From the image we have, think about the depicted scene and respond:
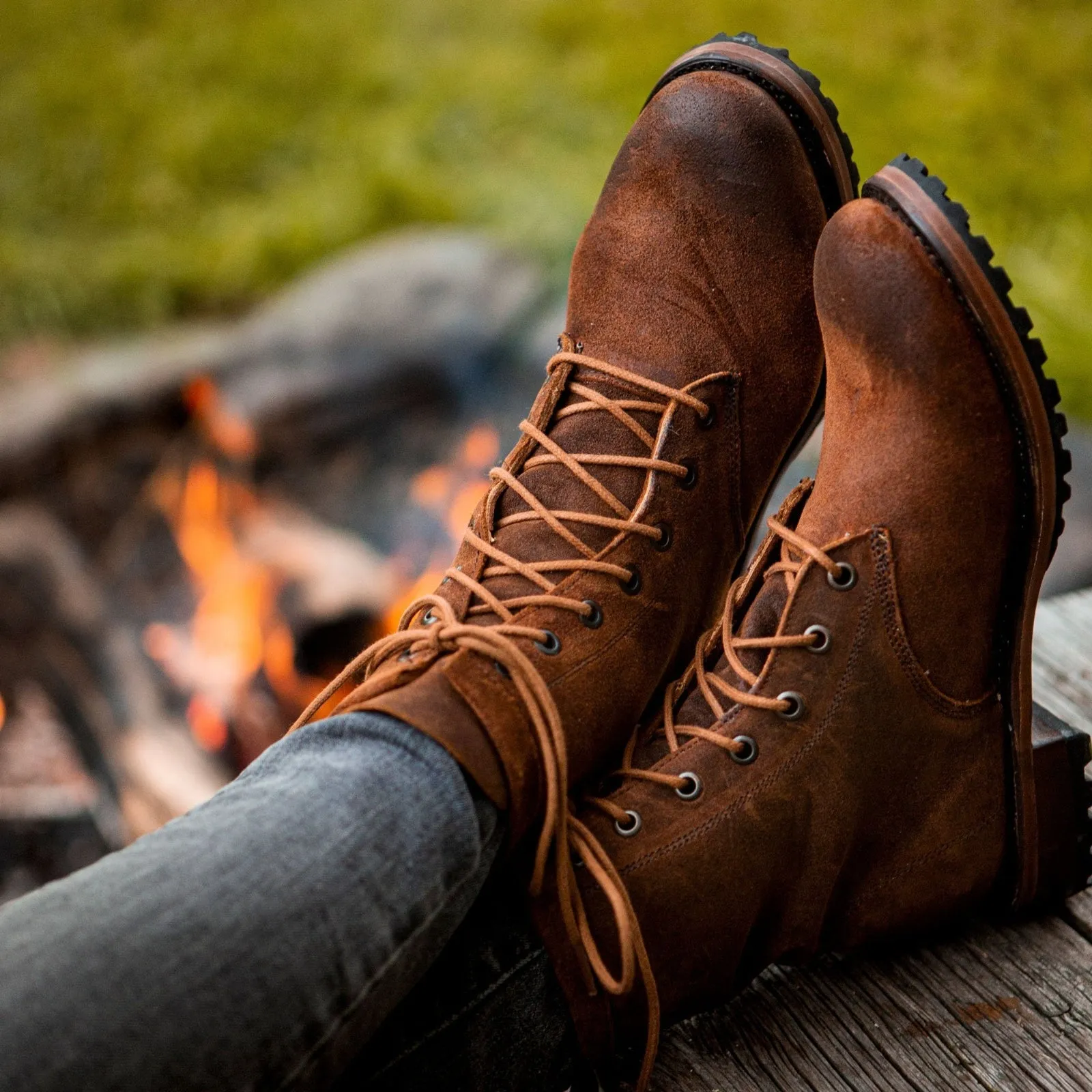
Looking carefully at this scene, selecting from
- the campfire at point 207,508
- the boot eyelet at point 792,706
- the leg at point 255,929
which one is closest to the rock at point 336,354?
the campfire at point 207,508

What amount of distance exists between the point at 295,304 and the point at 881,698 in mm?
2566

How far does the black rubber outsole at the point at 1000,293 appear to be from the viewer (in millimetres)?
915

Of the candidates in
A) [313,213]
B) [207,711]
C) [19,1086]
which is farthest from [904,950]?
[313,213]

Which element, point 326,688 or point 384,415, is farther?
point 384,415

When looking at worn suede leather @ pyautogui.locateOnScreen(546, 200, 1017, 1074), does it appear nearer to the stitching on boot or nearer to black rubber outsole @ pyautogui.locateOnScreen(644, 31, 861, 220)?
the stitching on boot

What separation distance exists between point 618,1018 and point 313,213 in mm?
3613

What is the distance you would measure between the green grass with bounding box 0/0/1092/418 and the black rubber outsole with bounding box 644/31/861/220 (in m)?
1.68

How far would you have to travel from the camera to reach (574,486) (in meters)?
1.17

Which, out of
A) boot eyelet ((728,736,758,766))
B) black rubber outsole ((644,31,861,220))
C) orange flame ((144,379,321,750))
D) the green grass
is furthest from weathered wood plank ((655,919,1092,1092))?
the green grass

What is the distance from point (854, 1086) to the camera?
927mm

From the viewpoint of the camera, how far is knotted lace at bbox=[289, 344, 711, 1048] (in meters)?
0.89

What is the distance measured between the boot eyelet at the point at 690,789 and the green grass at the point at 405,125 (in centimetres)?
207

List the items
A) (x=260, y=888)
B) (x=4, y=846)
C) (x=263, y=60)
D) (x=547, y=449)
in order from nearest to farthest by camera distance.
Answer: (x=260, y=888) < (x=547, y=449) < (x=4, y=846) < (x=263, y=60)

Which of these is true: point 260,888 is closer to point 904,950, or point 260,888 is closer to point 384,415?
point 904,950
